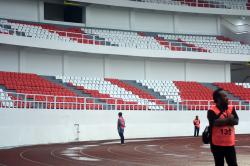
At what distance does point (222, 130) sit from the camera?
7.46 m

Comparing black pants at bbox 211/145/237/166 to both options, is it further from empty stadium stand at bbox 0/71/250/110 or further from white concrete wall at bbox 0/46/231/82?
white concrete wall at bbox 0/46/231/82

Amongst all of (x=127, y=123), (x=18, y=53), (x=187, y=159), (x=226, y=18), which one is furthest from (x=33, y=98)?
(x=226, y=18)

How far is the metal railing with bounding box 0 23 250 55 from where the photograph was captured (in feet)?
122

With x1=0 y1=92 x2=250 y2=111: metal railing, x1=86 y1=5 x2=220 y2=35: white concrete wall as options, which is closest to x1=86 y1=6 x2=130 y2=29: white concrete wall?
x1=86 y1=5 x2=220 y2=35: white concrete wall

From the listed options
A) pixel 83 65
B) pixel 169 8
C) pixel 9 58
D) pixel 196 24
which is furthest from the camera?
pixel 196 24

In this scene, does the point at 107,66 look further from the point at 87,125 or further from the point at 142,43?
the point at 87,125

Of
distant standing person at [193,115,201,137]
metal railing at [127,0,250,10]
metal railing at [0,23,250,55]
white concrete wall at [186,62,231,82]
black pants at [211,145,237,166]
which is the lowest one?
distant standing person at [193,115,201,137]

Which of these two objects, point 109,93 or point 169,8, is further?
point 169,8

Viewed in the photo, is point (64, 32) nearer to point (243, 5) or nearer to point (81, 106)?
point (81, 106)

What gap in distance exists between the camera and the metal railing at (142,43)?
122 feet

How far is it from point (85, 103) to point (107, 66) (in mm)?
12066

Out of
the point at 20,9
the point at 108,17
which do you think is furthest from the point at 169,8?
the point at 20,9

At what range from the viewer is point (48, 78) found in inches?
1432

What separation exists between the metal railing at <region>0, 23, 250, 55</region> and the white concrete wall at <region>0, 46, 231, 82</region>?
1372 millimetres
